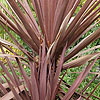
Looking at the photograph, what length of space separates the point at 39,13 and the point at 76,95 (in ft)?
1.72

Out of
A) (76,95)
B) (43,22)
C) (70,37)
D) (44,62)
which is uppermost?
(43,22)

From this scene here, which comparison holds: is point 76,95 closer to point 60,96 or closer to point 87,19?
point 60,96

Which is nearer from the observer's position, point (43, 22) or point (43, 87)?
point (43, 87)

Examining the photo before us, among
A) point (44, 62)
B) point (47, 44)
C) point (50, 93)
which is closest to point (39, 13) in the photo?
point (47, 44)

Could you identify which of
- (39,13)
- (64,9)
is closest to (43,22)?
(39,13)

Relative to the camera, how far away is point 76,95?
995mm

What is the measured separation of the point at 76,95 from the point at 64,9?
0.51 metres

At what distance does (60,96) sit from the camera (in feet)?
3.18

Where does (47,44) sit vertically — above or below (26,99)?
above

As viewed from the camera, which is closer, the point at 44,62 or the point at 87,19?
the point at 44,62

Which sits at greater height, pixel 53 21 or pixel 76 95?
pixel 53 21

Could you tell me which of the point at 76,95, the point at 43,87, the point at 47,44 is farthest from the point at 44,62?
the point at 76,95

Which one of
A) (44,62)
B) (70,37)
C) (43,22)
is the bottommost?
(44,62)

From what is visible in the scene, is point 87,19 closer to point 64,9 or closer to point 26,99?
point 64,9
